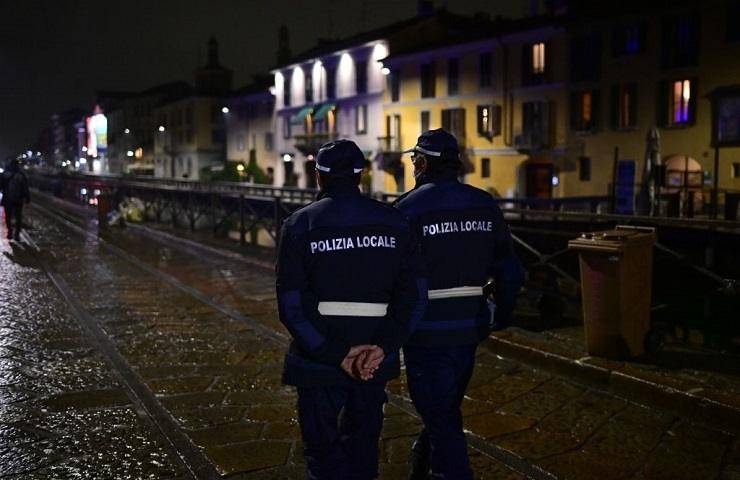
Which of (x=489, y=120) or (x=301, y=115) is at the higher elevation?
(x=301, y=115)

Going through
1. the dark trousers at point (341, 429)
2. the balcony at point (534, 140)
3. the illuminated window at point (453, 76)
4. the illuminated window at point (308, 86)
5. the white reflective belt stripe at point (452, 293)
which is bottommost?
the dark trousers at point (341, 429)

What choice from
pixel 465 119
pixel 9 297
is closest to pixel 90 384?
pixel 9 297

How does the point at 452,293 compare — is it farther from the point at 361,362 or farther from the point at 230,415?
the point at 230,415

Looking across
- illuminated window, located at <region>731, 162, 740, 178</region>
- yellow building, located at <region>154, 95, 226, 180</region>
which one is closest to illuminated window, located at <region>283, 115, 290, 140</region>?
yellow building, located at <region>154, 95, 226, 180</region>

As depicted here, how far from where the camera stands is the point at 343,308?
293 centimetres

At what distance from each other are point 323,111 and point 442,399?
45.5 metres

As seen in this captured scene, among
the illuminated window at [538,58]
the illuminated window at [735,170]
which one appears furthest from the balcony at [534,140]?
the illuminated window at [735,170]

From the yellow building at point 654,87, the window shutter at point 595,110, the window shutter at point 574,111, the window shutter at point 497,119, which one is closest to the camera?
the yellow building at point 654,87

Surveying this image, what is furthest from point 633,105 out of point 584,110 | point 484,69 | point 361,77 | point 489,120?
point 361,77

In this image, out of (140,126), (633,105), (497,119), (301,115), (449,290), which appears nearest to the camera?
(449,290)

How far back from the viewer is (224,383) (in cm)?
564

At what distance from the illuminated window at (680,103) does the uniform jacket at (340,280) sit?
1104 inches

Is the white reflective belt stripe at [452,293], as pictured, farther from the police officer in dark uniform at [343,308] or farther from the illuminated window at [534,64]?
the illuminated window at [534,64]

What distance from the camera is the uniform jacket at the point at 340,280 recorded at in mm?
2861
